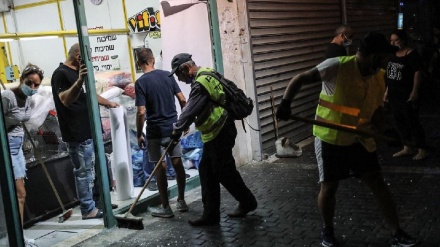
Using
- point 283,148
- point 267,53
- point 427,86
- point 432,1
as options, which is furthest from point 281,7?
point 432,1

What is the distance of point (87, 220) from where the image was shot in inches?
233

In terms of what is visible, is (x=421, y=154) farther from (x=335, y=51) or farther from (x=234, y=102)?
(x=234, y=102)

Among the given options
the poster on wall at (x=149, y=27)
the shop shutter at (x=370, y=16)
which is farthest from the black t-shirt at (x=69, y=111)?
the shop shutter at (x=370, y=16)

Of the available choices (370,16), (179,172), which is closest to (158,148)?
(179,172)

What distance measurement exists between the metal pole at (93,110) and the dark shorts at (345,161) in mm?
2567

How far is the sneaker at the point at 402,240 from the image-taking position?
4152 millimetres

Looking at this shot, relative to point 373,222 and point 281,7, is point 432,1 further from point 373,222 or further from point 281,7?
point 373,222

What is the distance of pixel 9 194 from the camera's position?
184 inches

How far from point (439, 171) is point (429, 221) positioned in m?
1.94

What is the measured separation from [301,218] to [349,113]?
1.61m

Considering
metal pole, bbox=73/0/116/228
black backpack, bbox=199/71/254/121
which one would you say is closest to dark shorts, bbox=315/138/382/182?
black backpack, bbox=199/71/254/121

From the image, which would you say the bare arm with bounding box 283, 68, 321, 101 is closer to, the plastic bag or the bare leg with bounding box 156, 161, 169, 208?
the bare leg with bounding box 156, 161, 169, 208

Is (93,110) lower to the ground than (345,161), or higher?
higher

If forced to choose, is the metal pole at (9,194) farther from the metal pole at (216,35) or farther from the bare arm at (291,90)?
the metal pole at (216,35)
